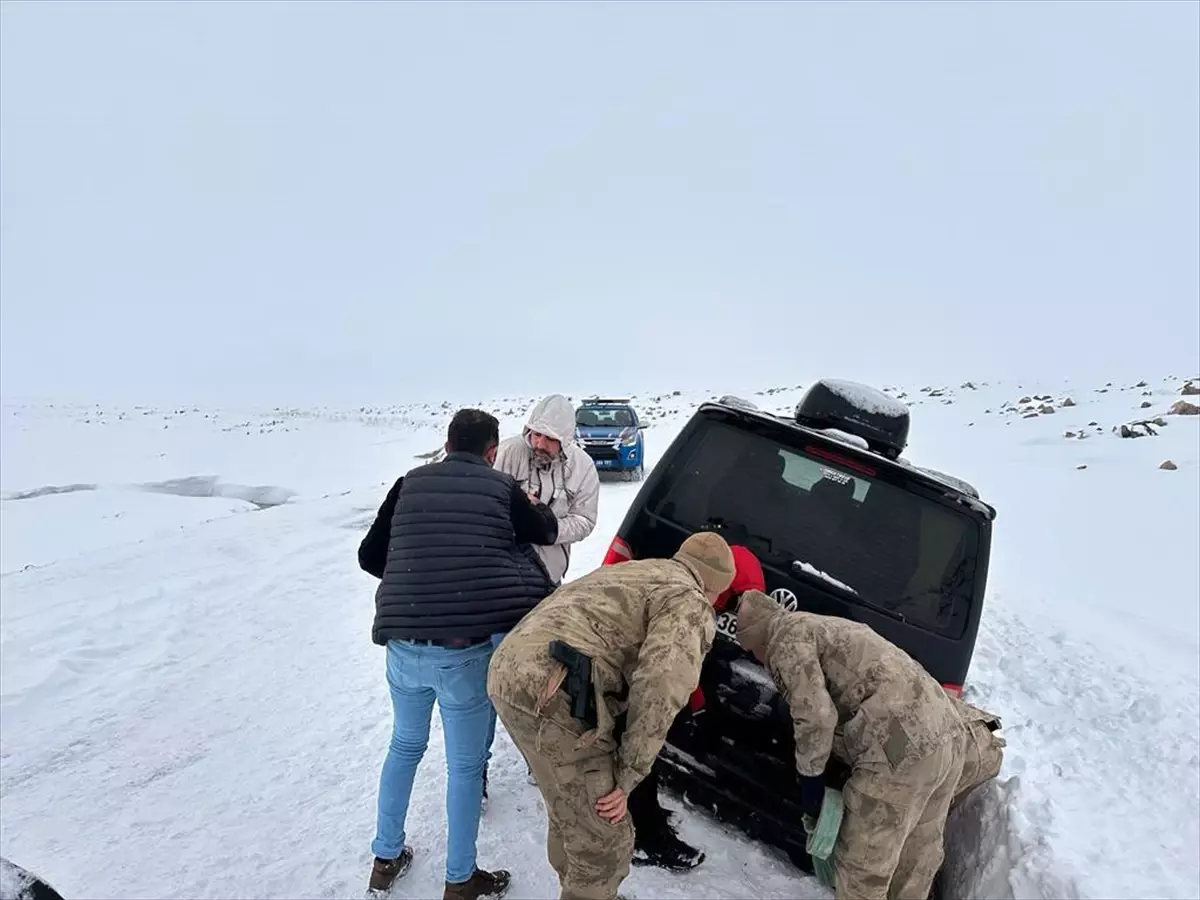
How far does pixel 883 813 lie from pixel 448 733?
65.5 inches

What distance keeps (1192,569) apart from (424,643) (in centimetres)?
778

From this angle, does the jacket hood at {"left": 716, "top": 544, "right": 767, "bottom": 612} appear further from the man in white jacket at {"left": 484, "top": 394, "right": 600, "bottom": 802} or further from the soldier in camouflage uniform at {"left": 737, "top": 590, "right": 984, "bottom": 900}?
the man in white jacket at {"left": 484, "top": 394, "right": 600, "bottom": 802}

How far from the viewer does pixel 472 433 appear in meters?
3.00

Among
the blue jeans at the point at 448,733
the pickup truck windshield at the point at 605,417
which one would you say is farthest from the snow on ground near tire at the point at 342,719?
the pickup truck windshield at the point at 605,417

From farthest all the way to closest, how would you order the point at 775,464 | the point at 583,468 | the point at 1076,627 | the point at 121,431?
the point at 121,431 → the point at 1076,627 → the point at 583,468 → the point at 775,464

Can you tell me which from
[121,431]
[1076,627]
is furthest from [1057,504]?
[121,431]

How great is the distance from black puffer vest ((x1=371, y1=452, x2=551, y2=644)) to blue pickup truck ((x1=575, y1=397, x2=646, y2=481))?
34.9ft

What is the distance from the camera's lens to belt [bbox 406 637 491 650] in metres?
2.81

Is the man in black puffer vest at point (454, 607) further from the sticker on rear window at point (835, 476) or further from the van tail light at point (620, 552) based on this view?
the sticker on rear window at point (835, 476)

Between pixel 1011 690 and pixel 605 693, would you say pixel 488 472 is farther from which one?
pixel 1011 690

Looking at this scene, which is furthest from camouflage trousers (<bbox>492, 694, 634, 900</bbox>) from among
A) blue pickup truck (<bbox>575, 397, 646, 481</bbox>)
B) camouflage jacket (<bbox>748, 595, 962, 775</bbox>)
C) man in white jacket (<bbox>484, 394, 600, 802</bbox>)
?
blue pickup truck (<bbox>575, 397, 646, 481</bbox>)

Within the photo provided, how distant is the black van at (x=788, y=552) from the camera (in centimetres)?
298

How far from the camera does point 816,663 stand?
2490mm

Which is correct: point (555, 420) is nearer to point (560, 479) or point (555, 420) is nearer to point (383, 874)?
point (560, 479)
